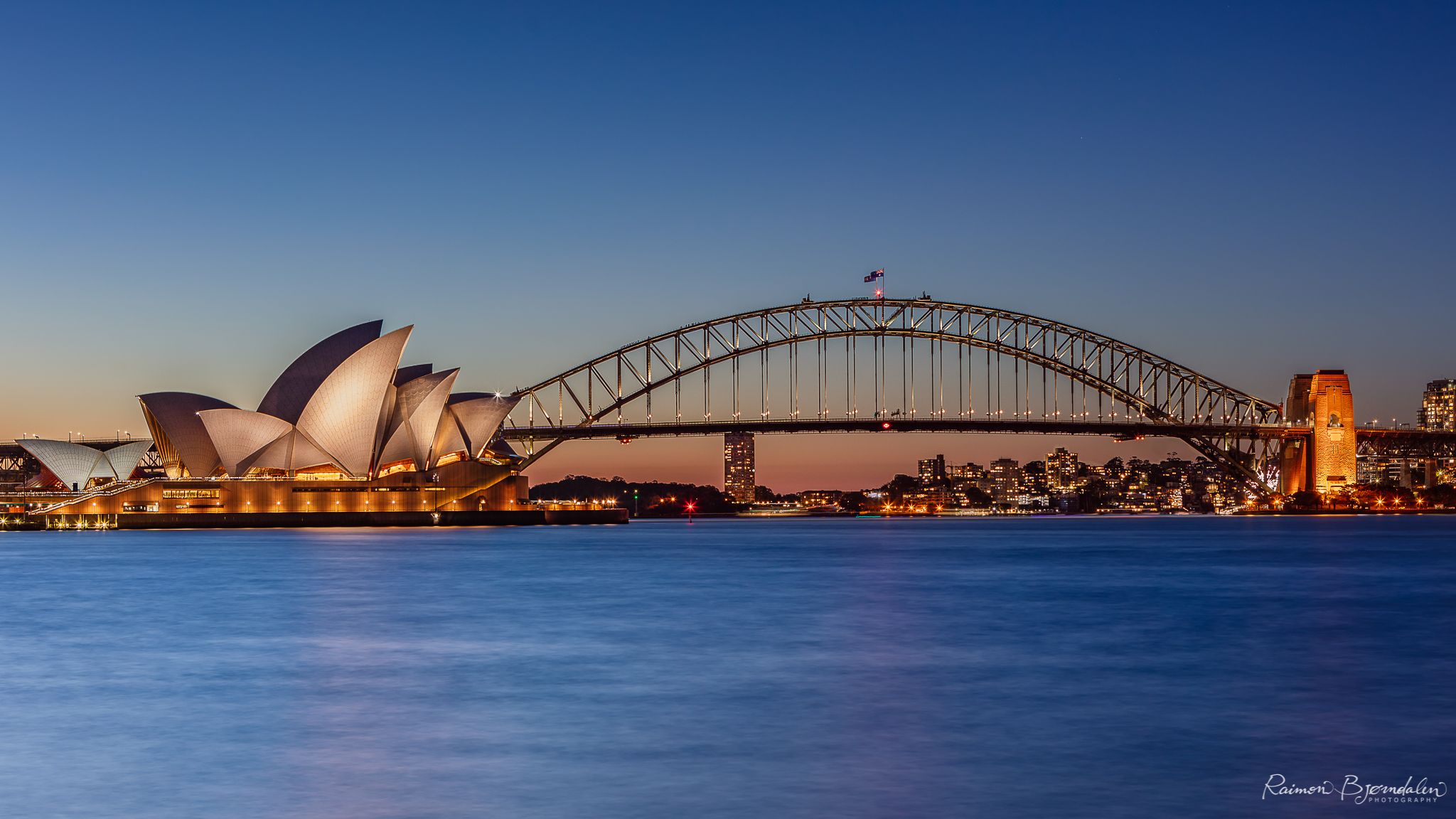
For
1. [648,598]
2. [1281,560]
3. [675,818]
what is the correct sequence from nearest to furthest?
[675,818]
[648,598]
[1281,560]

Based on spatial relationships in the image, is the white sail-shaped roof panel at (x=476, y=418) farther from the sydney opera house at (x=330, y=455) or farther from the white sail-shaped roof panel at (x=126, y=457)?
the white sail-shaped roof panel at (x=126, y=457)

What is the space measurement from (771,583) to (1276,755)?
20.5 metres

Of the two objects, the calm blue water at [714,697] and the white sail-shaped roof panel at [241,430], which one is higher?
the white sail-shaped roof panel at [241,430]

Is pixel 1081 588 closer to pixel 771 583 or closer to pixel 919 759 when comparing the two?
pixel 771 583

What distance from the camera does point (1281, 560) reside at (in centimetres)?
3966

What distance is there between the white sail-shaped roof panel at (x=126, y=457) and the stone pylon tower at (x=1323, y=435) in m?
80.8

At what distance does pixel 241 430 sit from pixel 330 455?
494cm

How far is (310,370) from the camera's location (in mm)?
64875

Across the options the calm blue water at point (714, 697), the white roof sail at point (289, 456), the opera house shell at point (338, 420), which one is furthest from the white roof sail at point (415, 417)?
the calm blue water at point (714, 697)

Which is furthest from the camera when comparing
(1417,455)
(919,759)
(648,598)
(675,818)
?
(1417,455)

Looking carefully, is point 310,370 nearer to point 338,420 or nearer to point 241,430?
point 338,420

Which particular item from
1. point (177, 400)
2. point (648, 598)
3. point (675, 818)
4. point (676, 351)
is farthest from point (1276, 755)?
point (676, 351)

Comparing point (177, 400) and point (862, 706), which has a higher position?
point (177, 400)

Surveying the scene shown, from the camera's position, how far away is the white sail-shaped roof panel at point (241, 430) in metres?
67.4
